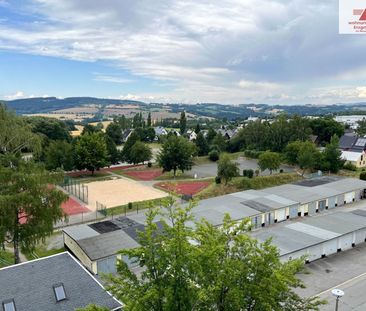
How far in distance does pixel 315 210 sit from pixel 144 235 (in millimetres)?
29245

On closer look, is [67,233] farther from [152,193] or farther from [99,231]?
[152,193]

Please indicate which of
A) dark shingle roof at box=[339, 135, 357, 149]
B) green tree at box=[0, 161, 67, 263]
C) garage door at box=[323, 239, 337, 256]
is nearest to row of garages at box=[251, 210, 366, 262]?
garage door at box=[323, 239, 337, 256]

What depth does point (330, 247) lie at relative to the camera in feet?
83.4

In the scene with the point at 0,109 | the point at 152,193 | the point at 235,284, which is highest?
the point at 0,109

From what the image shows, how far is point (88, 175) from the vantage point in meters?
56.5

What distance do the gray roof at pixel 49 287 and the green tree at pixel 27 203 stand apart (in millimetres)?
4681

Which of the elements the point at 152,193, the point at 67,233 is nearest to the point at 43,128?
the point at 152,193

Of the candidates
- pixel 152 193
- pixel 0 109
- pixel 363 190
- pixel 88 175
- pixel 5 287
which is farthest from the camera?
pixel 88 175

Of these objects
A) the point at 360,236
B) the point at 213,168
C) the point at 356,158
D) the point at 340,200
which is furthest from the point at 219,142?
the point at 360,236

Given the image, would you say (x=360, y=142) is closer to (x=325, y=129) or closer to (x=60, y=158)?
(x=325, y=129)

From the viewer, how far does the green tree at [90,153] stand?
5362 cm

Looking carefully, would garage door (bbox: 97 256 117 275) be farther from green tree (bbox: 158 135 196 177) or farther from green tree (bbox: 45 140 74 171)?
green tree (bbox: 45 140 74 171)

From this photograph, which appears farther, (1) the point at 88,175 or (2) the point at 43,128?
(2) the point at 43,128

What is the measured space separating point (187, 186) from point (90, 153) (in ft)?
57.6
